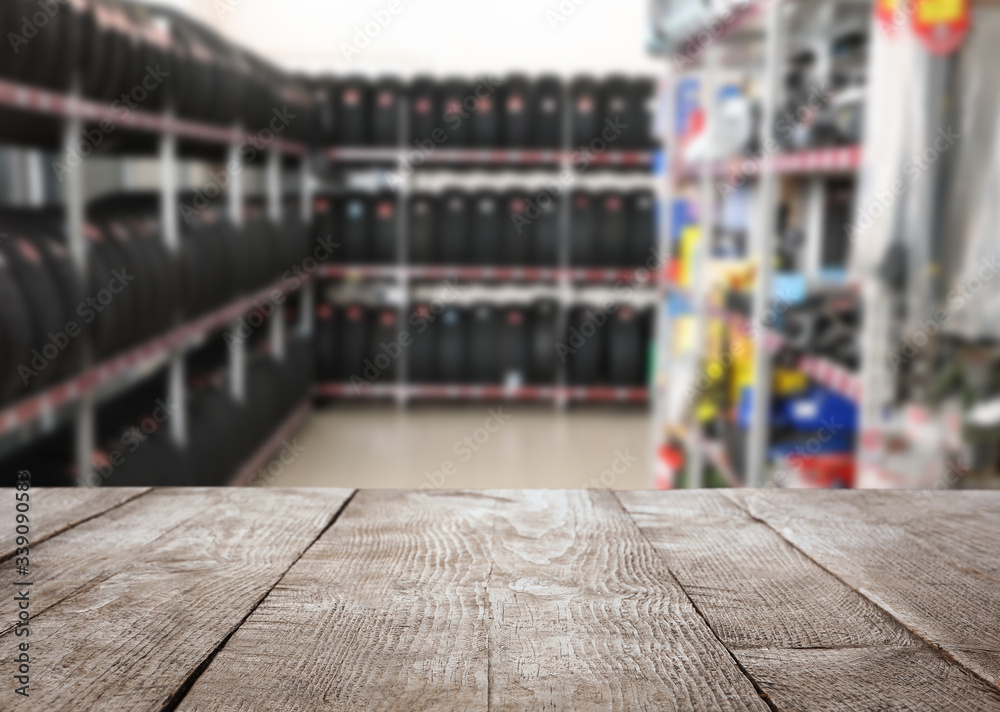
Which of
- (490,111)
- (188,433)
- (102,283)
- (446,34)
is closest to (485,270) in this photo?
(490,111)

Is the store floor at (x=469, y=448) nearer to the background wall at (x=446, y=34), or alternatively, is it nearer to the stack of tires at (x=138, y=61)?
the stack of tires at (x=138, y=61)

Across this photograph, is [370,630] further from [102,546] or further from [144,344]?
[144,344]

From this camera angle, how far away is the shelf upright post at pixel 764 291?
2.40 meters

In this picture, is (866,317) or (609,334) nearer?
(866,317)

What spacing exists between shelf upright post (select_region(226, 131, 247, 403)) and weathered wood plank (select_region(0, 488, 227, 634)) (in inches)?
131

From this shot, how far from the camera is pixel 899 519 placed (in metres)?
0.66

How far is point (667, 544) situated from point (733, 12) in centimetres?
241

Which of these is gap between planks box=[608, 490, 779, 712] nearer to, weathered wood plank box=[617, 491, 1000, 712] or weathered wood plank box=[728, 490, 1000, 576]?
weathered wood plank box=[617, 491, 1000, 712]

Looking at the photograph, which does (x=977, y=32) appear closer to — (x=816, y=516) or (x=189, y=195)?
(x=816, y=516)

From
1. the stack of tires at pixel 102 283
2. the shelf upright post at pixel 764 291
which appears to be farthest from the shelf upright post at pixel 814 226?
the stack of tires at pixel 102 283

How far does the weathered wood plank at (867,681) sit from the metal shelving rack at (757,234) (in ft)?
4.92

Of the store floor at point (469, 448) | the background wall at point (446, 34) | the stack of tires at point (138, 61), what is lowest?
the store floor at point (469, 448)

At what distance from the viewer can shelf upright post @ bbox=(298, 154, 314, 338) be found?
218 inches

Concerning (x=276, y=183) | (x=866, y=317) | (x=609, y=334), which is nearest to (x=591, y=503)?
(x=866, y=317)
